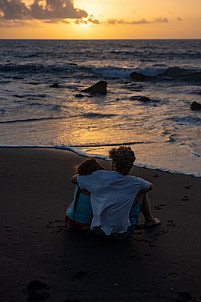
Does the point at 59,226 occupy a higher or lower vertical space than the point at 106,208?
lower

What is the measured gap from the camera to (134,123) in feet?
31.2

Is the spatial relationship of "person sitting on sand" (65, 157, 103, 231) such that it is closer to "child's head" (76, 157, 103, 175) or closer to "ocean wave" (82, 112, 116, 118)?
"child's head" (76, 157, 103, 175)

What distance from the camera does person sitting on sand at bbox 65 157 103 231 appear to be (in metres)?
3.14

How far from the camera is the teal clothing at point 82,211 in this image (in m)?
3.23

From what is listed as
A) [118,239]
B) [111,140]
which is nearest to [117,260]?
[118,239]

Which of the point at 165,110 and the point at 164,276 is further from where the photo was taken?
the point at 165,110

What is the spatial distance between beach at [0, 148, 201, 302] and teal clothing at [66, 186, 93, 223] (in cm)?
15

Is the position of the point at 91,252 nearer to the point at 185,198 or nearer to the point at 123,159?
the point at 123,159

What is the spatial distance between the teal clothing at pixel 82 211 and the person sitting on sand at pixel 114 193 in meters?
0.09

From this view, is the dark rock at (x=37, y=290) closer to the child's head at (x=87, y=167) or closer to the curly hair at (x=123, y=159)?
the child's head at (x=87, y=167)

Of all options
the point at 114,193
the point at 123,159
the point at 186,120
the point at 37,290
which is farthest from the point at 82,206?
the point at 186,120

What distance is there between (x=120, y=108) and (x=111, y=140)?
5.19 meters

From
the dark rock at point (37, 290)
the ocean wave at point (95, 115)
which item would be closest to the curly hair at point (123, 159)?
the dark rock at point (37, 290)

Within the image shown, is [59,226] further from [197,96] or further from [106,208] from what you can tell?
[197,96]
